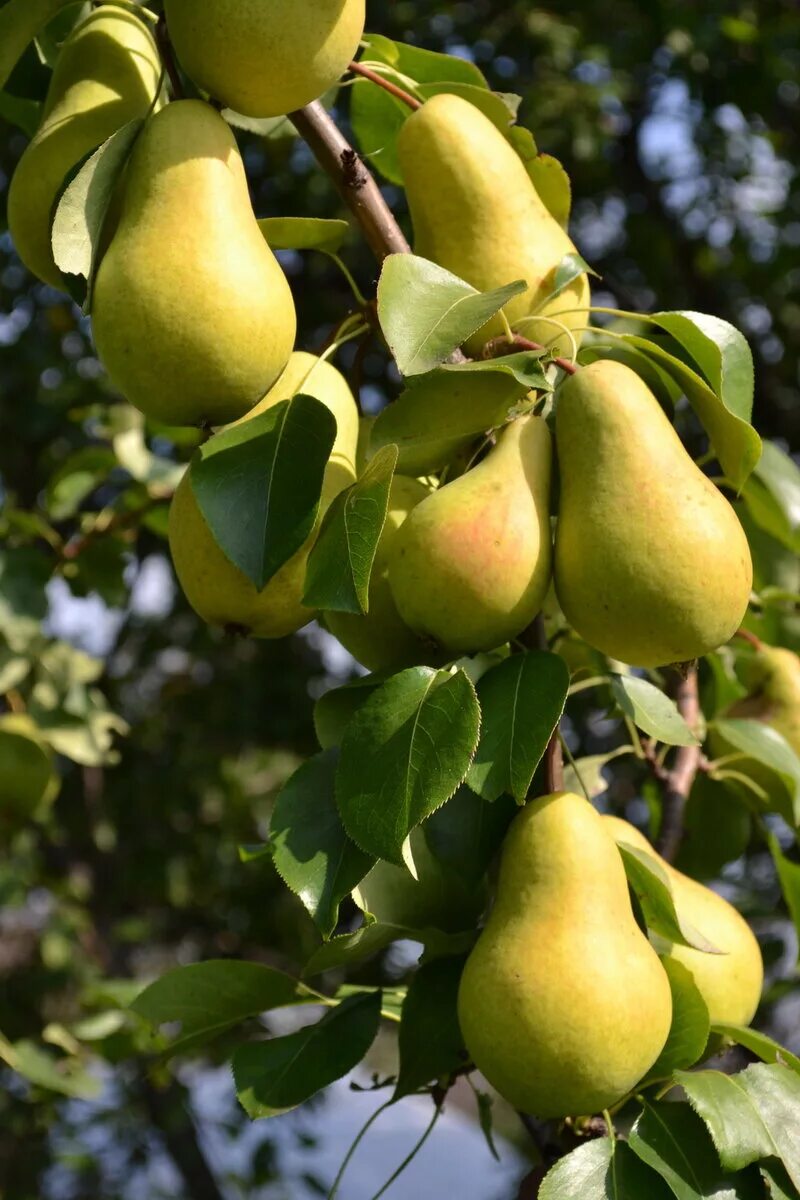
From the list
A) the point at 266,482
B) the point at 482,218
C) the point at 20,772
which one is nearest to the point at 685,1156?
the point at 266,482

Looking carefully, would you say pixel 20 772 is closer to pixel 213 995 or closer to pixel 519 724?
pixel 213 995

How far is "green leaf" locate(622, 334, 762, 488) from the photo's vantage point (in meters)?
0.74

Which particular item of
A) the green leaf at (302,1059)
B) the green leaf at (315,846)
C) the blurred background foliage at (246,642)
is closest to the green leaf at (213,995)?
the green leaf at (302,1059)

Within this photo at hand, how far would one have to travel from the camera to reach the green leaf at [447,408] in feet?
2.44

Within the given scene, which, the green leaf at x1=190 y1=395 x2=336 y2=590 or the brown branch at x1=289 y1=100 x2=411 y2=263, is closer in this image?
the green leaf at x1=190 y1=395 x2=336 y2=590

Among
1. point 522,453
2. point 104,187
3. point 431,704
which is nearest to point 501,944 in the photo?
point 431,704

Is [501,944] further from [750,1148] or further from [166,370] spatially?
[166,370]

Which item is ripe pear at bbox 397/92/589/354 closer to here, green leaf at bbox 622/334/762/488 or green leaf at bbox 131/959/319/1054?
green leaf at bbox 622/334/762/488

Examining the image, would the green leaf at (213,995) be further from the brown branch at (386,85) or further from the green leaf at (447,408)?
the brown branch at (386,85)

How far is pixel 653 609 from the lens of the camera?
2.27 ft

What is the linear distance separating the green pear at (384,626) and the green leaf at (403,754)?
0.16 ft

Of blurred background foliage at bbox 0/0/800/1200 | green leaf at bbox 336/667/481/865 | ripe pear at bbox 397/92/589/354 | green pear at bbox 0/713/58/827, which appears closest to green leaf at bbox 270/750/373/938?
green leaf at bbox 336/667/481/865

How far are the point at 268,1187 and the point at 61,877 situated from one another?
1.09 metres

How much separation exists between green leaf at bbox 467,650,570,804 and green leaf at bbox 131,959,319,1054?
275 mm
